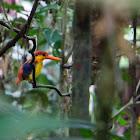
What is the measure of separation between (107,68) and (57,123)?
13 centimetres

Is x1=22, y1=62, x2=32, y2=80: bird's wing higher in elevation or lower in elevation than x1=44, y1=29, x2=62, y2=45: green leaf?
lower

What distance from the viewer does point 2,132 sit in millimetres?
313

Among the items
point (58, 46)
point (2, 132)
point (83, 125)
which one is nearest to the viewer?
point (2, 132)

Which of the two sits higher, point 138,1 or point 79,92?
point 138,1

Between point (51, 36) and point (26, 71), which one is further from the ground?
point (51, 36)

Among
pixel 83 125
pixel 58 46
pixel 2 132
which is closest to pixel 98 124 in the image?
pixel 83 125

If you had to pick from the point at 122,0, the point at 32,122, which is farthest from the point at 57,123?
the point at 122,0

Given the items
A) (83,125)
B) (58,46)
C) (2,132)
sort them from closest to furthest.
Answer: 1. (2,132)
2. (83,125)
3. (58,46)

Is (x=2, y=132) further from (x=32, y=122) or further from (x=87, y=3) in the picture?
(x=87, y=3)

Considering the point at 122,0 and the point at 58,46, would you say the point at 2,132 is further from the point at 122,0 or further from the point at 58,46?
the point at 58,46

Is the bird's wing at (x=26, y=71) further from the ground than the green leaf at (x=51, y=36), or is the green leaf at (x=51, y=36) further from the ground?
the green leaf at (x=51, y=36)

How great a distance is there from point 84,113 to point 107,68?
138 millimetres

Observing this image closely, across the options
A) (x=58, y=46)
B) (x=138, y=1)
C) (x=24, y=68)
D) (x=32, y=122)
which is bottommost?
(x=24, y=68)

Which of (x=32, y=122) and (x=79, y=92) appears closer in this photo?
(x=32, y=122)
